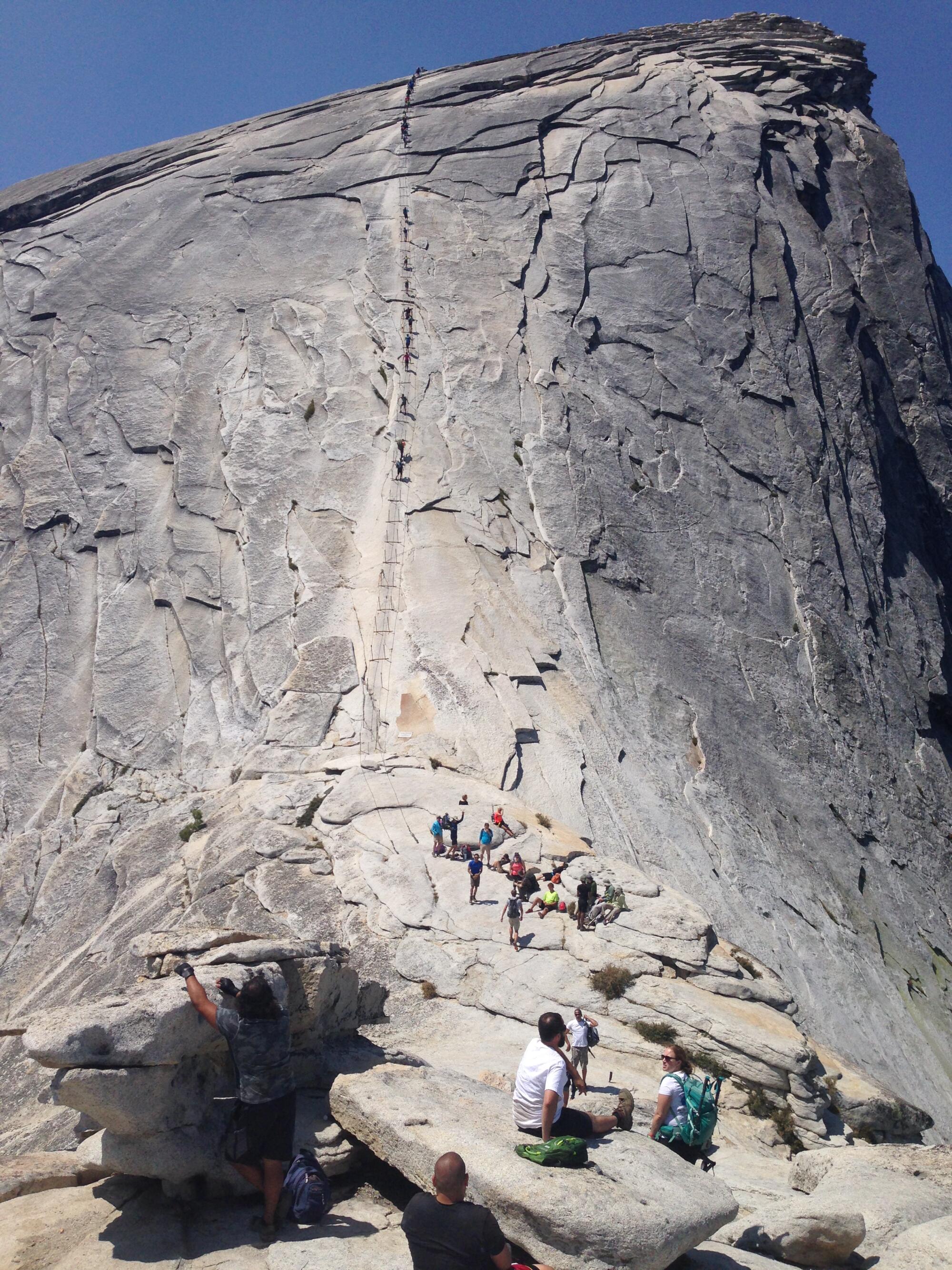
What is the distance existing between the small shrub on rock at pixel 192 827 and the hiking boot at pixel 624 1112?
16.4 meters

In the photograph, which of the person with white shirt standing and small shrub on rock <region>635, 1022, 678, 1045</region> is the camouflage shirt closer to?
the person with white shirt standing

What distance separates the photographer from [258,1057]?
755cm

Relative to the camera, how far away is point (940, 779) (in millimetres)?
→ 35188

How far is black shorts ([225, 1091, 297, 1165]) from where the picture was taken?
24.6ft

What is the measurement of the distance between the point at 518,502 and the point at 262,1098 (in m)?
26.8

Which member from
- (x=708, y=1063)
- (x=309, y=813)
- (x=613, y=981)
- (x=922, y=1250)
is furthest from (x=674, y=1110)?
(x=309, y=813)

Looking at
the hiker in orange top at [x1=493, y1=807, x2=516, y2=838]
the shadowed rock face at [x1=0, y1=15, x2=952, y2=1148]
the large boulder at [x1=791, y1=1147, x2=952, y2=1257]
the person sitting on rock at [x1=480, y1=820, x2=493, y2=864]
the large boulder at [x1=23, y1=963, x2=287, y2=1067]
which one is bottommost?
the large boulder at [x1=791, y1=1147, x2=952, y2=1257]

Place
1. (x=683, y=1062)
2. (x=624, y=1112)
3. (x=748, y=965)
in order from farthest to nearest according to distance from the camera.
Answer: (x=748, y=965) → (x=683, y=1062) → (x=624, y=1112)

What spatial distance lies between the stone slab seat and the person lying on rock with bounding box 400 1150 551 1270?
614mm

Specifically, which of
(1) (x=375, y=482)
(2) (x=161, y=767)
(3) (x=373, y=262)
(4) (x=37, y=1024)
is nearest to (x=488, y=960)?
(4) (x=37, y=1024)

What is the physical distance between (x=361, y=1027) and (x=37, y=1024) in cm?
553

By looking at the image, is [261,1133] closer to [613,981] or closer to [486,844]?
[613,981]

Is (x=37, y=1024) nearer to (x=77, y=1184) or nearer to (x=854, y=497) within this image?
(x=77, y=1184)

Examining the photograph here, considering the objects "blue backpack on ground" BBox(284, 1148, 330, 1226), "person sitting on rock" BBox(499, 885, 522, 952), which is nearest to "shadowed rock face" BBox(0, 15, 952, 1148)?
"person sitting on rock" BBox(499, 885, 522, 952)
